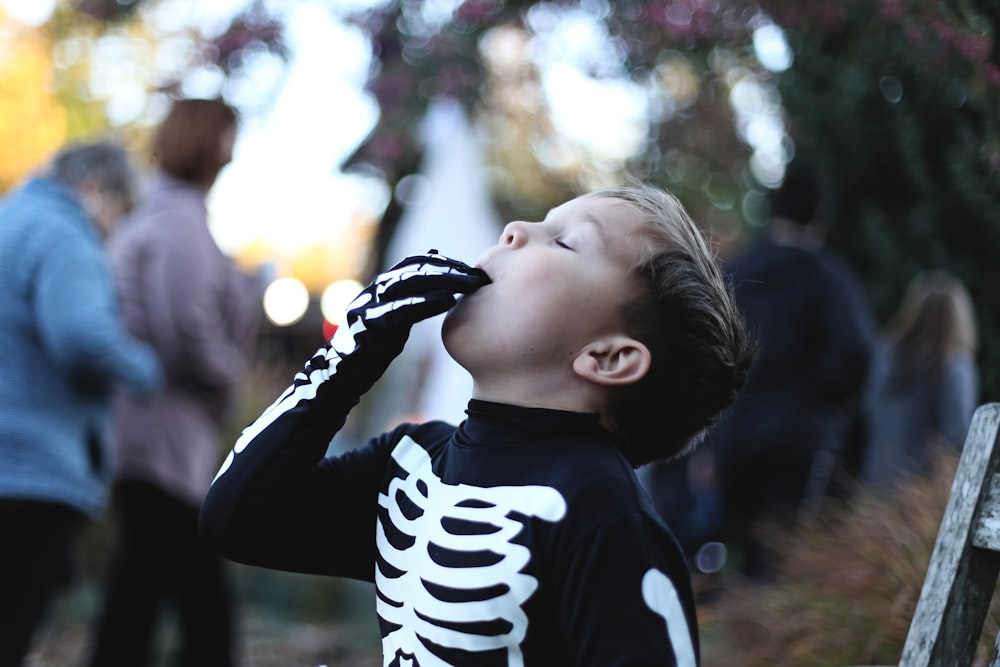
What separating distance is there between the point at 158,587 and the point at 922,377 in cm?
341

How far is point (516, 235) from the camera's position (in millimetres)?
1473

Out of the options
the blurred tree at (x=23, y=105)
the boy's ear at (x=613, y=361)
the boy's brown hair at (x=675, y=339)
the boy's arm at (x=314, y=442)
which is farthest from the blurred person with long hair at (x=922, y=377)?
the blurred tree at (x=23, y=105)

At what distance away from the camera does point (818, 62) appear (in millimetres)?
4715

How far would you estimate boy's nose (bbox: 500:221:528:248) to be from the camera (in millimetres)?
1468

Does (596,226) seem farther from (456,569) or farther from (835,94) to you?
(835,94)

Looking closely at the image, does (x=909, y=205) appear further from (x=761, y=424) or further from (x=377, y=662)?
(x=377, y=662)

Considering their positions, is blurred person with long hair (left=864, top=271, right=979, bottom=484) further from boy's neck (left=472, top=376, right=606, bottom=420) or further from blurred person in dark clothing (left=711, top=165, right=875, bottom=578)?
boy's neck (left=472, top=376, right=606, bottom=420)

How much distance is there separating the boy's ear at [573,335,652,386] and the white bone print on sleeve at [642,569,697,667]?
305mm

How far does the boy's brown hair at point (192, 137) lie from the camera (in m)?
3.84

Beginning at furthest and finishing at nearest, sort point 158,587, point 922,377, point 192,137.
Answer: point 922,377, point 192,137, point 158,587

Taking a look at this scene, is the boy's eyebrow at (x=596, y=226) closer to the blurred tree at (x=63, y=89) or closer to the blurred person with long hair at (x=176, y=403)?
the blurred person with long hair at (x=176, y=403)

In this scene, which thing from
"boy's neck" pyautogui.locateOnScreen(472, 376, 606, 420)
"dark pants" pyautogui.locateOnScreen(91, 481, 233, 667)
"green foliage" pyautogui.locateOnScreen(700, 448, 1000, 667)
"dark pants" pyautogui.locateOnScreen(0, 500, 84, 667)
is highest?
"boy's neck" pyautogui.locateOnScreen(472, 376, 606, 420)

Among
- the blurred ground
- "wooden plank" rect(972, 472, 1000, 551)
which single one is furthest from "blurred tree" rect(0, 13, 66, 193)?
"wooden plank" rect(972, 472, 1000, 551)

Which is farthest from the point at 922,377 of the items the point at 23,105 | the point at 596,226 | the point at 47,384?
the point at 23,105
